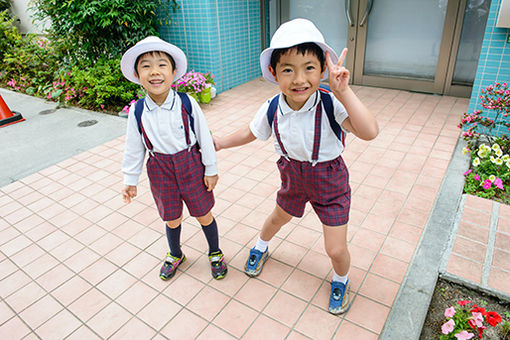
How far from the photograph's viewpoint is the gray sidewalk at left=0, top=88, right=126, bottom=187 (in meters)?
4.50

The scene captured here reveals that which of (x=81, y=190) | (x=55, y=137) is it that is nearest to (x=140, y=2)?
(x=55, y=137)

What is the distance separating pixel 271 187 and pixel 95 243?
5.53ft

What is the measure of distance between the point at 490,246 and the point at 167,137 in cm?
245

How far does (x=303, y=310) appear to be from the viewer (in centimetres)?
225

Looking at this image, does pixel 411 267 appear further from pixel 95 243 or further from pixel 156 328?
pixel 95 243

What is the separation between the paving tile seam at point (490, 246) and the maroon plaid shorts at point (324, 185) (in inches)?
45.6

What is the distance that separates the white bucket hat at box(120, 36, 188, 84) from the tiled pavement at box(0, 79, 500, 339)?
1446mm

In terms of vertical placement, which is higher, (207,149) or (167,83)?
(167,83)

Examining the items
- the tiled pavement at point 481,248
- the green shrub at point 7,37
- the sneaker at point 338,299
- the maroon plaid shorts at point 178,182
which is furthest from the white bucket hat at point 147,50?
the green shrub at point 7,37

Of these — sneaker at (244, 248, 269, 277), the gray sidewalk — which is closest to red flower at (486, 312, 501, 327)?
sneaker at (244, 248, 269, 277)

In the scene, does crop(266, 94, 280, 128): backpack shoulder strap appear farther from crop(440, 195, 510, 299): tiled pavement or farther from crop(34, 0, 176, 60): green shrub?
crop(34, 0, 176, 60): green shrub

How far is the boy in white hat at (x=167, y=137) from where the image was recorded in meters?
1.96

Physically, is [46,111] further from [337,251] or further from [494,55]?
[494,55]

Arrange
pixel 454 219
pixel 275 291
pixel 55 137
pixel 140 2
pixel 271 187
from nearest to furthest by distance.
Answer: pixel 275 291
pixel 454 219
pixel 271 187
pixel 55 137
pixel 140 2
